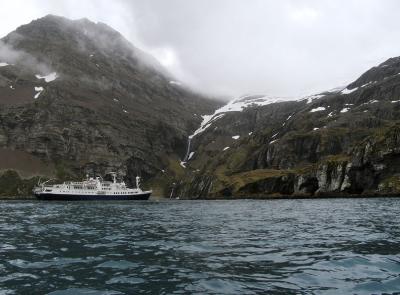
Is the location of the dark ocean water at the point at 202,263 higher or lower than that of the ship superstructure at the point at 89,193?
lower

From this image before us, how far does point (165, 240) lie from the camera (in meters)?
29.5

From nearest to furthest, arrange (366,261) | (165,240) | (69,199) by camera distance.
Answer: (366,261)
(165,240)
(69,199)

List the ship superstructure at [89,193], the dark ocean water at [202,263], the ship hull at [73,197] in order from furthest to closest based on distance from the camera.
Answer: the ship superstructure at [89,193] < the ship hull at [73,197] < the dark ocean water at [202,263]

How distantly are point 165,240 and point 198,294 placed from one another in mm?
14756

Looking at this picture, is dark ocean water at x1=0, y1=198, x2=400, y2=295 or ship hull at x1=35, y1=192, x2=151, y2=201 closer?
dark ocean water at x1=0, y1=198, x2=400, y2=295

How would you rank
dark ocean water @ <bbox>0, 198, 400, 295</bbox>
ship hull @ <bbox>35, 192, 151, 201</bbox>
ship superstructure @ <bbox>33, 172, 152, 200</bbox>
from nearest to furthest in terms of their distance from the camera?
dark ocean water @ <bbox>0, 198, 400, 295</bbox> → ship hull @ <bbox>35, 192, 151, 201</bbox> → ship superstructure @ <bbox>33, 172, 152, 200</bbox>

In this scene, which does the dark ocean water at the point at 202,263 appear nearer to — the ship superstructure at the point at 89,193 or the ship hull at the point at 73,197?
the ship hull at the point at 73,197

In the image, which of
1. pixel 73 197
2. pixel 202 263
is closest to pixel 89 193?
pixel 73 197

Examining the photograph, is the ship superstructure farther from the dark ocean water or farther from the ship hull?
the dark ocean water

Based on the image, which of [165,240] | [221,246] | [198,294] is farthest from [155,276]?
[165,240]

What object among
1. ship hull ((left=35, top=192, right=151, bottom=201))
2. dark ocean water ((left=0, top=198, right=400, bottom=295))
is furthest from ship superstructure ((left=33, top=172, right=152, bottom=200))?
dark ocean water ((left=0, top=198, right=400, bottom=295))

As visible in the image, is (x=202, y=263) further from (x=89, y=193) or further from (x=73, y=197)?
(x=89, y=193)

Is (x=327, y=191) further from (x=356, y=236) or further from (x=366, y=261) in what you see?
(x=366, y=261)

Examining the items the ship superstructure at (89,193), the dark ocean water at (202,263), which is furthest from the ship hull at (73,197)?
the dark ocean water at (202,263)
